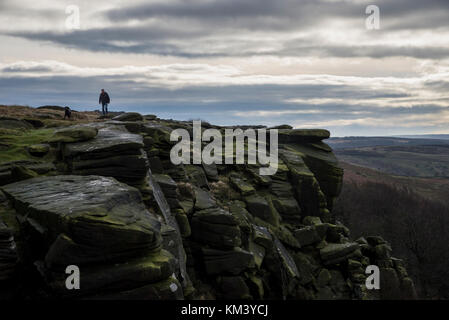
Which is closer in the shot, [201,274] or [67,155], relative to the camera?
[67,155]

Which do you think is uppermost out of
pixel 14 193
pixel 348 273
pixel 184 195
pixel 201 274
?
pixel 14 193

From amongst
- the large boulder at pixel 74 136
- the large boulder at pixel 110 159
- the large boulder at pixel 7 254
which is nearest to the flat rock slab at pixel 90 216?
the large boulder at pixel 7 254

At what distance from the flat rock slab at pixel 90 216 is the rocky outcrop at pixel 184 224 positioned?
49 millimetres

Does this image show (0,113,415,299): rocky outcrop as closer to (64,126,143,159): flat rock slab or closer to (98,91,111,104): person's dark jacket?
(64,126,143,159): flat rock slab

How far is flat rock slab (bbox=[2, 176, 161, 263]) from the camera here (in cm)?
1310

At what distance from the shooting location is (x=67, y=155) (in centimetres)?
2145

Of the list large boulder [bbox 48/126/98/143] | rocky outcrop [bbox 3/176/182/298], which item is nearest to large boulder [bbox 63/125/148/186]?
large boulder [bbox 48/126/98/143]

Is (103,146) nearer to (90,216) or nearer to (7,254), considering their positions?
(90,216)

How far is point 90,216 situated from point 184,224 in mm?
11575

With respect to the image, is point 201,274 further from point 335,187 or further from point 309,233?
point 335,187

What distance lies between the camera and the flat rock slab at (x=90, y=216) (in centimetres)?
1310
